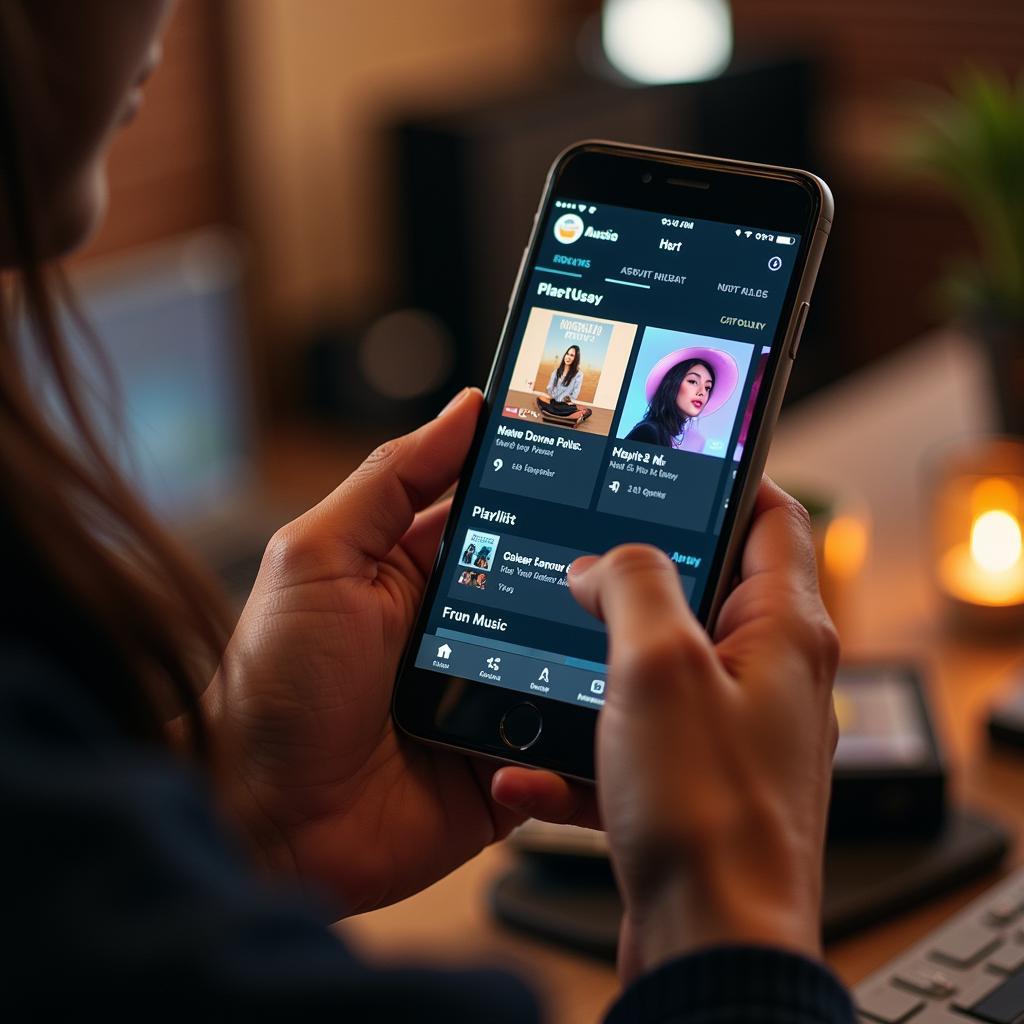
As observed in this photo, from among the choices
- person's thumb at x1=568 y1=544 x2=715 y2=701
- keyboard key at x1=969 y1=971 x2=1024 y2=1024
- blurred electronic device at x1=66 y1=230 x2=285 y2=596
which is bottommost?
blurred electronic device at x1=66 y1=230 x2=285 y2=596

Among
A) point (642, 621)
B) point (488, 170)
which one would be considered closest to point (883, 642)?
point (642, 621)

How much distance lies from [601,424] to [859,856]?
0.33 m

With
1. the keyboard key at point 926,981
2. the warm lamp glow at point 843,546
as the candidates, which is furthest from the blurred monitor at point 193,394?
the keyboard key at point 926,981

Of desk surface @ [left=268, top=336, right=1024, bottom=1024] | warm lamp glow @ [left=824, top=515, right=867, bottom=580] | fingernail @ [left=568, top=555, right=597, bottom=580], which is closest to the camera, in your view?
fingernail @ [left=568, top=555, right=597, bottom=580]

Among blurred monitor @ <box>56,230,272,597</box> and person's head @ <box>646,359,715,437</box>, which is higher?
person's head @ <box>646,359,715,437</box>

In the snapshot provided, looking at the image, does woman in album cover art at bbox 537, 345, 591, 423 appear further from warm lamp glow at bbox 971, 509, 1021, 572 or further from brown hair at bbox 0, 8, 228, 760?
warm lamp glow at bbox 971, 509, 1021, 572

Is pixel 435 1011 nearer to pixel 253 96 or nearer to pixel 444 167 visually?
pixel 444 167

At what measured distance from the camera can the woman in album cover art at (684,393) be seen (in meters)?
0.69

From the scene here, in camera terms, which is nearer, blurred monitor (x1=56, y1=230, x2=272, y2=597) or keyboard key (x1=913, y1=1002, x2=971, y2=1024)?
keyboard key (x1=913, y1=1002, x2=971, y2=1024)

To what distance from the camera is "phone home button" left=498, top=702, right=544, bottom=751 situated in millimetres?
683

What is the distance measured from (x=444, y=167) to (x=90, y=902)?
2.24m

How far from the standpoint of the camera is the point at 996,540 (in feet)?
3.99

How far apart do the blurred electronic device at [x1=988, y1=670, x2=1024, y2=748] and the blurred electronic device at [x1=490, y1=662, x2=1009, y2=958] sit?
4.9 inches

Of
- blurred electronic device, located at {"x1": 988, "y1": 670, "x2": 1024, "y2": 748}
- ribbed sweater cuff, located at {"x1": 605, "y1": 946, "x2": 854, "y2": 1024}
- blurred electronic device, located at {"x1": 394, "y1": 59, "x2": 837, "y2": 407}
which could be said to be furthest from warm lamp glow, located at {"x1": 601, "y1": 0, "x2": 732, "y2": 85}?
ribbed sweater cuff, located at {"x1": 605, "y1": 946, "x2": 854, "y2": 1024}
